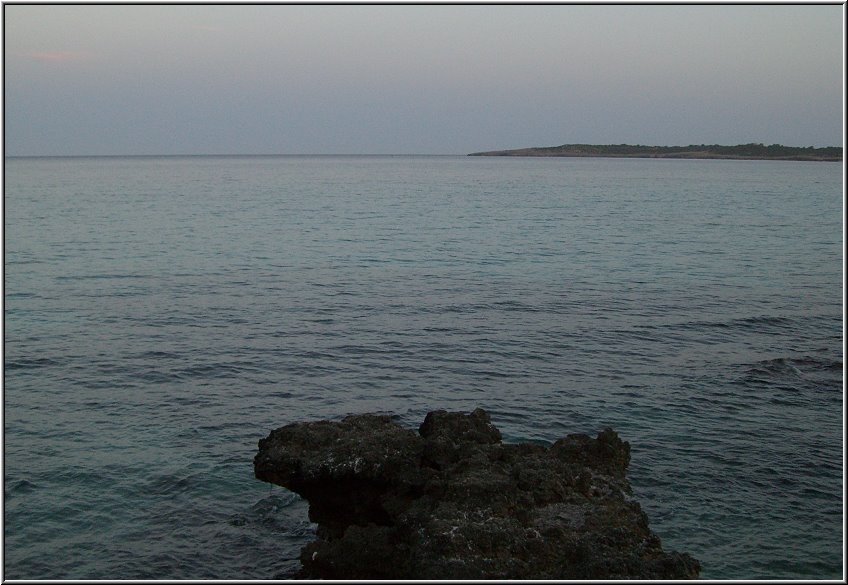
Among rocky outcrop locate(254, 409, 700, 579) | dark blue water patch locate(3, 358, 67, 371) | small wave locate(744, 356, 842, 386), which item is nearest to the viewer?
rocky outcrop locate(254, 409, 700, 579)

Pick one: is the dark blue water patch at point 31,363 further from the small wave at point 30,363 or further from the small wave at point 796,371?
the small wave at point 796,371

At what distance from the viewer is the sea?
13.9 metres

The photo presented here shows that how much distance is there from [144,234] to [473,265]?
85.5 ft

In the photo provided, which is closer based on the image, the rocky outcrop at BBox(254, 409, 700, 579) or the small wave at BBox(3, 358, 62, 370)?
the rocky outcrop at BBox(254, 409, 700, 579)

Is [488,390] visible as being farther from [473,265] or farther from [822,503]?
[473,265]

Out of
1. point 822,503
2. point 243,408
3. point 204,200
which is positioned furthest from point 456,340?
point 204,200

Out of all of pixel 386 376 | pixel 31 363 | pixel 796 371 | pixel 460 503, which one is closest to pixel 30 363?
pixel 31 363

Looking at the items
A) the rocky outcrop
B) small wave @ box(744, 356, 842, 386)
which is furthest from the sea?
the rocky outcrop

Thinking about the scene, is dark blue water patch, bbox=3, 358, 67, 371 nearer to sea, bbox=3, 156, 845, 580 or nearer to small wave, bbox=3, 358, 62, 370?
small wave, bbox=3, 358, 62, 370

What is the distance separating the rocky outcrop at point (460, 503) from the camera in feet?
33.1

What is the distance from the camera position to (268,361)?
24.0 m

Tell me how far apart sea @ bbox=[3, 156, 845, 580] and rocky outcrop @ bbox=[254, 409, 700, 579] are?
1601 millimetres

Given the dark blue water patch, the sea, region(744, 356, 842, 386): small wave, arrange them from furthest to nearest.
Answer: the dark blue water patch, region(744, 356, 842, 386): small wave, the sea

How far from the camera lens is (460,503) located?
35.9 ft
